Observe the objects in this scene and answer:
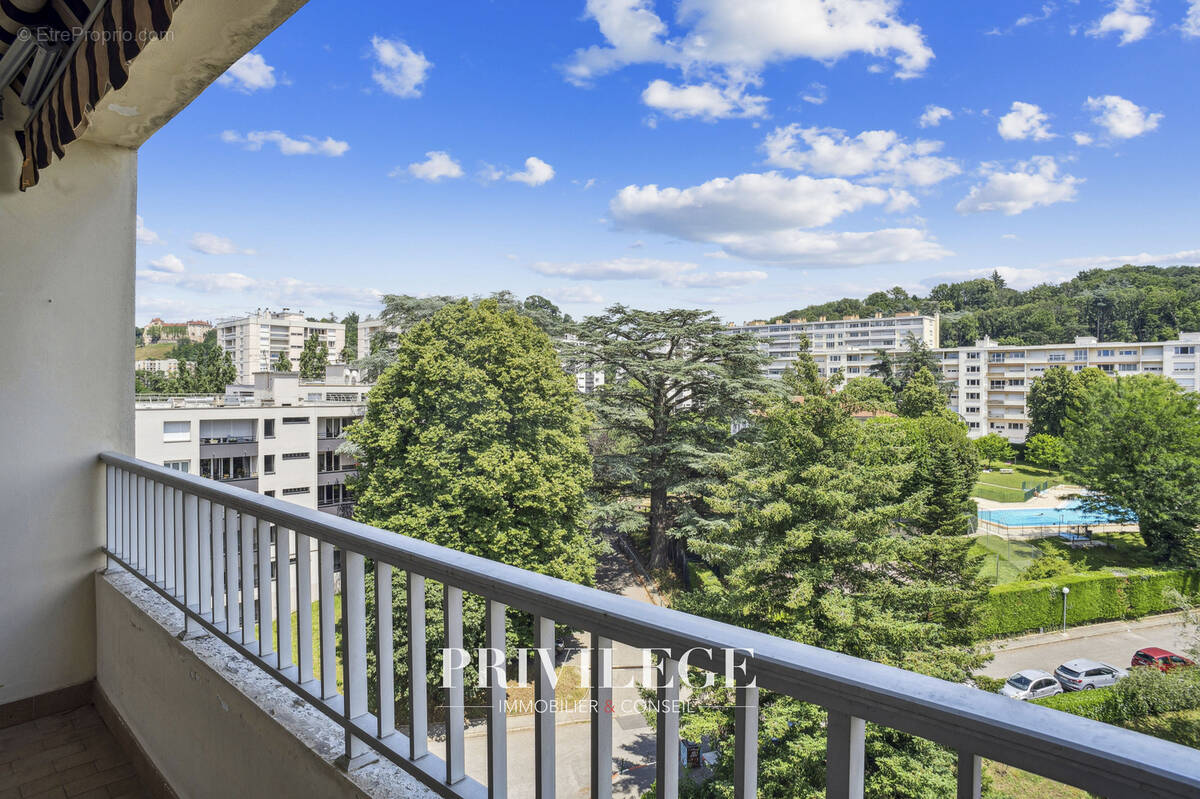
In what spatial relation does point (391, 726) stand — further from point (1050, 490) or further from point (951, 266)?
point (951, 266)

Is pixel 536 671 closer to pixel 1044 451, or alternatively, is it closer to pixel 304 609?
pixel 304 609

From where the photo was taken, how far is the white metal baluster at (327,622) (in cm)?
109

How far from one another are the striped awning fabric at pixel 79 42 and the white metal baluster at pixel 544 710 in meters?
1.26

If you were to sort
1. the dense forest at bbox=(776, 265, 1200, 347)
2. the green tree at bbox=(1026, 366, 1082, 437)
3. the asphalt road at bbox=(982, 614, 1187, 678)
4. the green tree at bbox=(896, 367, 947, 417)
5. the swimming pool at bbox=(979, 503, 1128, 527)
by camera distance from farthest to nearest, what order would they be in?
the green tree at bbox=(896, 367, 947, 417), the green tree at bbox=(1026, 366, 1082, 437), the dense forest at bbox=(776, 265, 1200, 347), the swimming pool at bbox=(979, 503, 1128, 527), the asphalt road at bbox=(982, 614, 1187, 678)

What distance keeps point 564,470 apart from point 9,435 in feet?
24.8

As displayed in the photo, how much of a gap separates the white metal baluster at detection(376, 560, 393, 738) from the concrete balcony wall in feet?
0.28

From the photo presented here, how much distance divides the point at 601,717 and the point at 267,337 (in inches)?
575

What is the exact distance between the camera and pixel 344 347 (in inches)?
645

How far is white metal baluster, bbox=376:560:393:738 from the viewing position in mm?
966

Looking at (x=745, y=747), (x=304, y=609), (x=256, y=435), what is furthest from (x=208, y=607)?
(x=256, y=435)

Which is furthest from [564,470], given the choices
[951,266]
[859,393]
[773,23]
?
[951,266]

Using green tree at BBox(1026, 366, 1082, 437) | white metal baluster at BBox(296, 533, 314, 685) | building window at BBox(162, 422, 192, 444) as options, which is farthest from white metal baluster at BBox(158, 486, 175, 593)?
green tree at BBox(1026, 366, 1082, 437)

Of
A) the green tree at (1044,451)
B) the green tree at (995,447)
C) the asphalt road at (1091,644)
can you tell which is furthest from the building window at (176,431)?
the green tree at (995,447)

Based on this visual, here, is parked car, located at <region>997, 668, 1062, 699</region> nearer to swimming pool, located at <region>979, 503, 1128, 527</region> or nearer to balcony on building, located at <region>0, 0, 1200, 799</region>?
swimming pool, located at <region>979, 503, 1128, 527</region>
